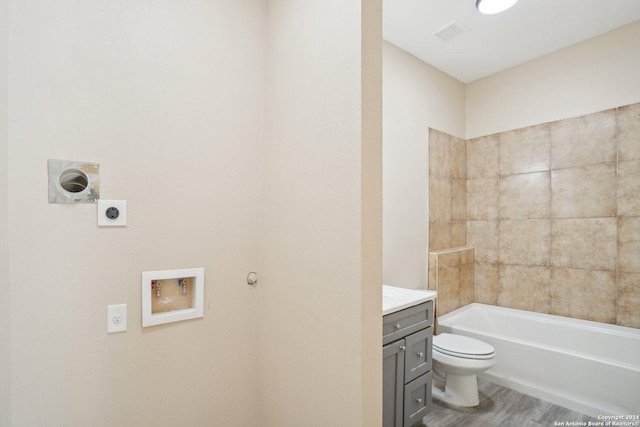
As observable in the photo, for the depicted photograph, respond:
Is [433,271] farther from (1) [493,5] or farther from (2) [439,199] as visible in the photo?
(1) [493,5]

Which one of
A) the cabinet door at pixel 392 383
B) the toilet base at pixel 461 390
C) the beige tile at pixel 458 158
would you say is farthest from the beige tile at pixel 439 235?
the cabinet door at pixel 392 383

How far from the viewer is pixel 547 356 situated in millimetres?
2324

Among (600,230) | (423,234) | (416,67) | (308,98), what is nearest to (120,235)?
(308,98)

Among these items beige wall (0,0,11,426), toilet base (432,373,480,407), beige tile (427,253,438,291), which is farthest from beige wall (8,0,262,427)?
beige tile (427,253,438,291)

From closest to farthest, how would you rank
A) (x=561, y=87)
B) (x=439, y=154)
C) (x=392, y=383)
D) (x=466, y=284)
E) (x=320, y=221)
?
(x=320, y=221) < (x=392, y=383) < (x=561, y=87) < (x=439, y=154) < (x=466, y=284)

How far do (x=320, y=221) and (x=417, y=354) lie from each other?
131 cm

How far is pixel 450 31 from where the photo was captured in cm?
243

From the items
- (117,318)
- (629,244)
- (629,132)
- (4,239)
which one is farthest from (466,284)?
(4,239)

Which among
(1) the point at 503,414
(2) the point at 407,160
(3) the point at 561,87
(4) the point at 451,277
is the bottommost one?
(1) the point at 503,414

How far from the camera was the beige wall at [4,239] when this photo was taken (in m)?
0.95

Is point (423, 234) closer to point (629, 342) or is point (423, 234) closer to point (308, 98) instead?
point (629, 342)

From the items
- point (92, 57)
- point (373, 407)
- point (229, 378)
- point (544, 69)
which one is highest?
point (544, 69)

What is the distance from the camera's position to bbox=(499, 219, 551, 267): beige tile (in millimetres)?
2826

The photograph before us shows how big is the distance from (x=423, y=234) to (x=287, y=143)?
193 cm
